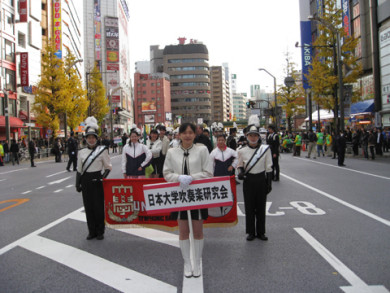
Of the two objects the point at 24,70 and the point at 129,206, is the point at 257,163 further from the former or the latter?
the point at 24,70

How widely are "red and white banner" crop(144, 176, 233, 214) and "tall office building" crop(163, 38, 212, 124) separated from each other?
135044mm

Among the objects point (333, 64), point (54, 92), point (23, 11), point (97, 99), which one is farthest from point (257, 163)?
point (97, 99)

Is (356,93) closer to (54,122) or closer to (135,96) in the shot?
(54,122)

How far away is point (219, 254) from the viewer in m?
5.02

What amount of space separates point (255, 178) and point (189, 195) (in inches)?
67.1

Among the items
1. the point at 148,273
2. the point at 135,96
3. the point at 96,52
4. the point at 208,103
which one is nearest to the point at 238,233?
the point at 148,273

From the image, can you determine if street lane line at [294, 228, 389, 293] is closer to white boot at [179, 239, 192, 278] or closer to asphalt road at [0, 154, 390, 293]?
asphalt road at [0, 154, 390, 293]

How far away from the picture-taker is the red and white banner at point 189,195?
4211 mm

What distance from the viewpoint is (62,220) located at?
7.41 m

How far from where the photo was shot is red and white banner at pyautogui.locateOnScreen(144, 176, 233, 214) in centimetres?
421

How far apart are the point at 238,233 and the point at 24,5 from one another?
4149 cm

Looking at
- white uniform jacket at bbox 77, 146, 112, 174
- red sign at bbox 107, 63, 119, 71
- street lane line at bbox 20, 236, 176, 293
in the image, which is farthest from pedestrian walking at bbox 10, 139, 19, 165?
red sign at bbox 107, 63, 119, 71

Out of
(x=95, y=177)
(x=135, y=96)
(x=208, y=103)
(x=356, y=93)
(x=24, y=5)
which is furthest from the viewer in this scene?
(x=208, y=103)

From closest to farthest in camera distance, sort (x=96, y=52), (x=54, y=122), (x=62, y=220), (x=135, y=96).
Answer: (x=62, y=220) < (x=54, y=122) < (x=96, y=52) < (x=135, y=96)
